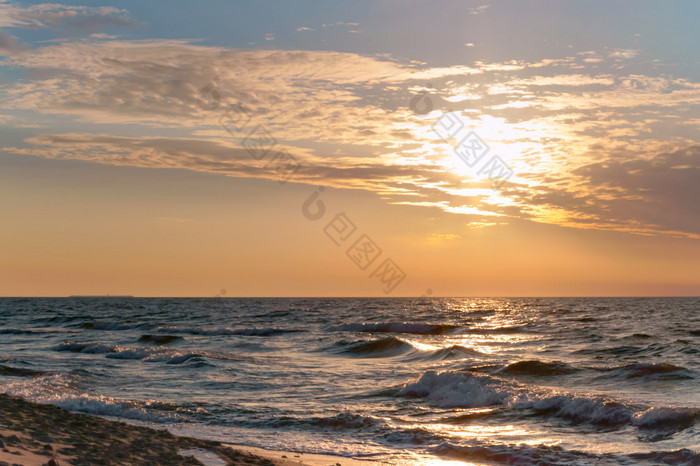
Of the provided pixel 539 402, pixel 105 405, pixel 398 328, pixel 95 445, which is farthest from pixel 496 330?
pixel 95 445

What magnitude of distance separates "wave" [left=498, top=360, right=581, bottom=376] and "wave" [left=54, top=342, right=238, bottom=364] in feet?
44.9

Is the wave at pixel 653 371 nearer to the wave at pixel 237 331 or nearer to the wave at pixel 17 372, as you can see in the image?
the wave at pixel 17 372

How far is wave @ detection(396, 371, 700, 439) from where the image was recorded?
48.2 feet

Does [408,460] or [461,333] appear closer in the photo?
[408,460]

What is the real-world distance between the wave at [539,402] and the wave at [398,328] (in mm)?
32110

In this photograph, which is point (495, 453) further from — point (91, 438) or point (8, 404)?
point (8, 404)

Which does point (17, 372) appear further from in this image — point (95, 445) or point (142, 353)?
point (95, 445)

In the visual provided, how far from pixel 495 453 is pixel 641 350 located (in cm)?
2163

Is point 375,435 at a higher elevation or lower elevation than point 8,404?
lower

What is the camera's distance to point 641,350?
101 ft

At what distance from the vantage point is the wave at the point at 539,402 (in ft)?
48.2

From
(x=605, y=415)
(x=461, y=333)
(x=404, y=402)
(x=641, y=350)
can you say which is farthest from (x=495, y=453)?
(x=461, y=333)

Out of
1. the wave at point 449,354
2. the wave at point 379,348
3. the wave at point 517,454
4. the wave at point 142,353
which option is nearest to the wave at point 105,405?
the wave at point 517,454

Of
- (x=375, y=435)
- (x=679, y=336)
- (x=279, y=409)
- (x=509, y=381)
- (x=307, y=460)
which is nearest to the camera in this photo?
(x=307, y=460)
